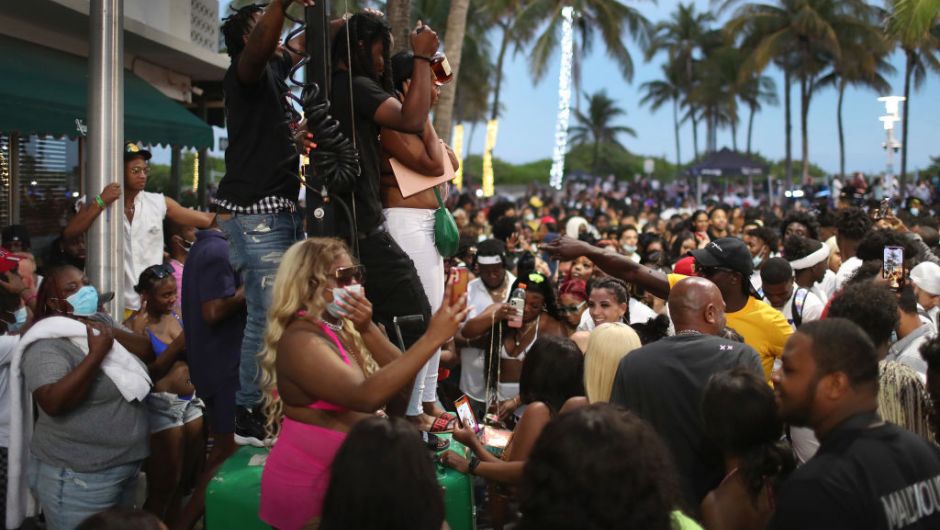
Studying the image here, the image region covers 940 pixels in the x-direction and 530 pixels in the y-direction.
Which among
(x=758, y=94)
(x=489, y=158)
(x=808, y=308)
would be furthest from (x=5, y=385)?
(x=758, y=94)

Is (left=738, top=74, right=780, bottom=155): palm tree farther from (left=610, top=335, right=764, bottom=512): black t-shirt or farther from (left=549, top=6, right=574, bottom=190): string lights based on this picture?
(left=610, top=335, right=764, bottom=512): black t-shirt

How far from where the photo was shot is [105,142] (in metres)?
7.15

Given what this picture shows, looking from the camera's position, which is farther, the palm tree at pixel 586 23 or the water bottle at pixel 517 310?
the palm tree at pixel 586 23

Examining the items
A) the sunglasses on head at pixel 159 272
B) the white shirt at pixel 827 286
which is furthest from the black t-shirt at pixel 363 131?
the white shirt at pixel 827 286

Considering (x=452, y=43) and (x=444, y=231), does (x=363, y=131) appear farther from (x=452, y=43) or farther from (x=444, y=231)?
(x=452, y=43)

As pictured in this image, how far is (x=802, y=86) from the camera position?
169 feet

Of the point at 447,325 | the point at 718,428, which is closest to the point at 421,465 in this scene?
the point at 447,325

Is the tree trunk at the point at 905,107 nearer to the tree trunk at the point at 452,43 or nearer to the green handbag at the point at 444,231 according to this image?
the tree trunk at the point at 452,43

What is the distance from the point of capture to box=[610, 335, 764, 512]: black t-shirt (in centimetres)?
435

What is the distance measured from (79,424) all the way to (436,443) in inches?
71.8

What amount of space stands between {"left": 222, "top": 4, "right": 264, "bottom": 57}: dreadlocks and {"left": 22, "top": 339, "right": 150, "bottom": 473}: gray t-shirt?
1.77 meters

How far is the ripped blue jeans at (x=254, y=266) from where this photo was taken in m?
4.77

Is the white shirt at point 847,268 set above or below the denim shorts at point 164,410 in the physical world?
above

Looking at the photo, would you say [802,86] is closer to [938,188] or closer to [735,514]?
[938,188]
